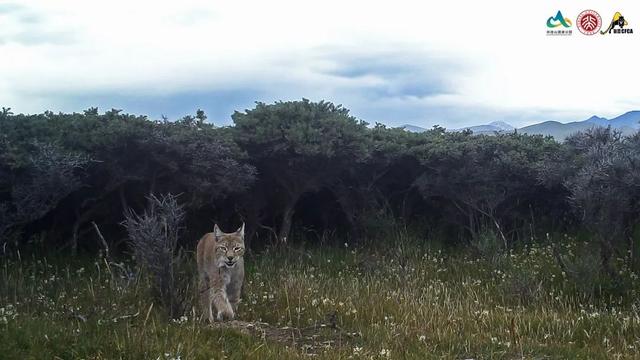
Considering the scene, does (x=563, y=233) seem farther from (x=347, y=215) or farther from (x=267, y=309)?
(x=267, y=309)

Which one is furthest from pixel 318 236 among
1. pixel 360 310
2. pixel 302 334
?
pixel 302 334

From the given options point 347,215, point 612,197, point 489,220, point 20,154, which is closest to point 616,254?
point 612,197

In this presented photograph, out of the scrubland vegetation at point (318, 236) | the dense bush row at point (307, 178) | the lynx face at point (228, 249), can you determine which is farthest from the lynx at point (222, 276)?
the dense bush row at point (307, 178)

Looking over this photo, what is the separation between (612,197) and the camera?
11688mm

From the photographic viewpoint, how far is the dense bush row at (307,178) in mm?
11820

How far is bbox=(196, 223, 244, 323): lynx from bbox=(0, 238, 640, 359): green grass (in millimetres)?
392

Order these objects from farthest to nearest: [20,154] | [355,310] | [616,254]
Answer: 1. [616,254]
2. [20,154]
3. [355,310]

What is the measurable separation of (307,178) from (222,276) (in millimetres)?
5775

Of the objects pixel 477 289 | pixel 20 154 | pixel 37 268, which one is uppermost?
pixel 20 154

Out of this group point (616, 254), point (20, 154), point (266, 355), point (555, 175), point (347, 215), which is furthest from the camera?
point (347, 215)

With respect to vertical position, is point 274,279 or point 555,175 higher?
point 555,175

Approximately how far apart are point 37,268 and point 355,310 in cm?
582

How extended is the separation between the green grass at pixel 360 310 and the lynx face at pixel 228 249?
87 centimetres

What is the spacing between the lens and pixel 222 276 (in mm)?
9164
